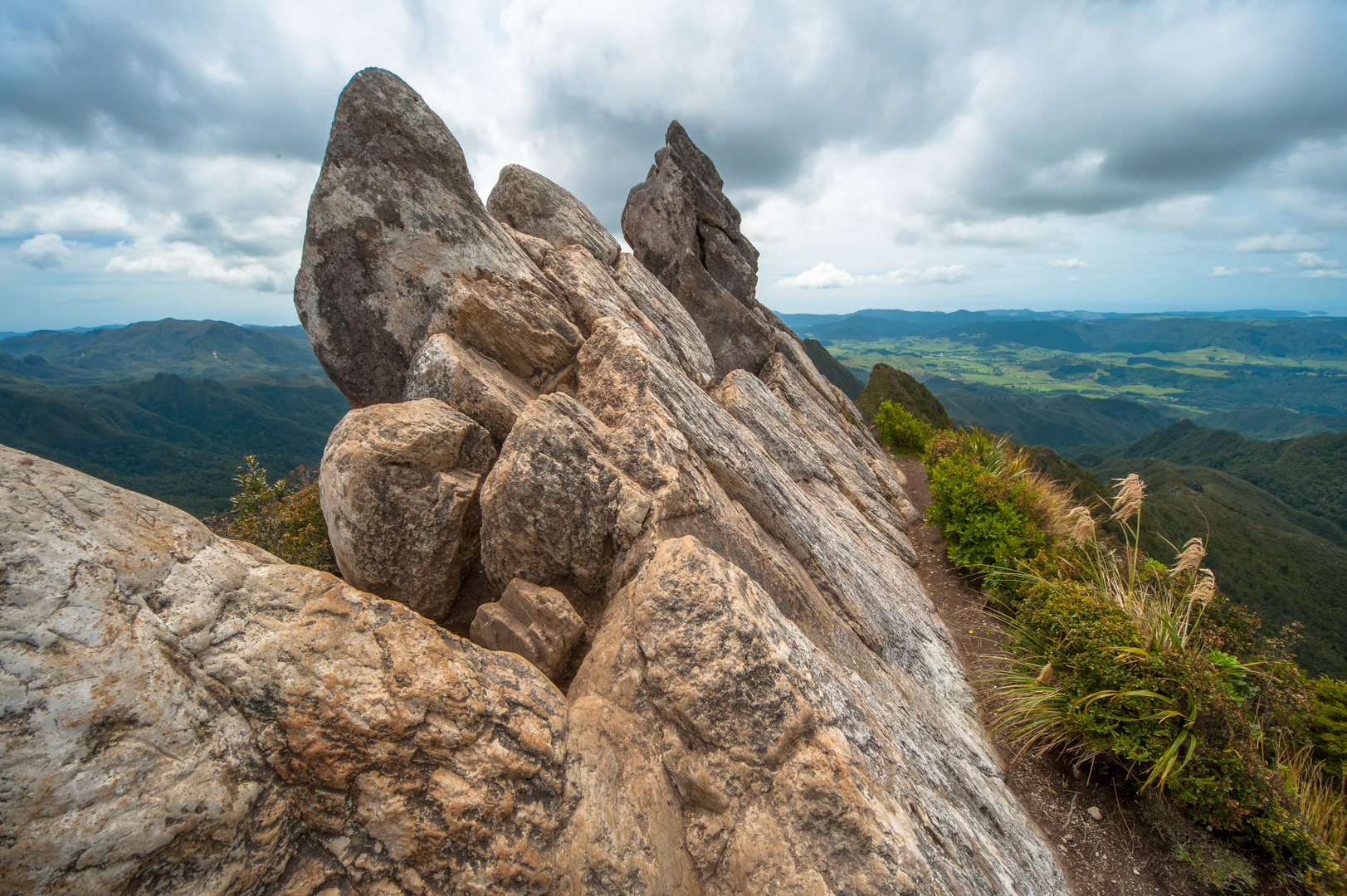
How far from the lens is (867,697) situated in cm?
771

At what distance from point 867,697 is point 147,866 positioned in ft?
25.1

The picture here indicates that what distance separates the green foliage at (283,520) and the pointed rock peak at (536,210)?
9652 mm

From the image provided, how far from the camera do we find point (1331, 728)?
31.3 feet

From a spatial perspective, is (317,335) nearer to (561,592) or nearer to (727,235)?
(561,592)

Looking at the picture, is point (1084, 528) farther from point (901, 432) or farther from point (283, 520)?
point (283, 520)

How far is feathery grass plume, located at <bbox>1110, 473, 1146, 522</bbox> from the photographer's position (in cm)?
1073

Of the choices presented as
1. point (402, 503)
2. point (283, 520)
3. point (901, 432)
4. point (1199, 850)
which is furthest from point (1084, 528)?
point (283, 520)

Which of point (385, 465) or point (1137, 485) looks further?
point (1137, 485)

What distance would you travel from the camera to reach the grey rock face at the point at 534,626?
267 inches

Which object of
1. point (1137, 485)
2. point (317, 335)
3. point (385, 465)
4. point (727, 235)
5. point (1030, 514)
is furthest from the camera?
point (727, 235)

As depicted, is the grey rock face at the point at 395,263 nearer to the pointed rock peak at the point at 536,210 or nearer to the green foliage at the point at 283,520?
the green foliage at the point at 283,520

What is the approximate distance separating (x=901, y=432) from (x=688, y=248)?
53.3ft

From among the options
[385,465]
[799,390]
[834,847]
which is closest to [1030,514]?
[799,390]

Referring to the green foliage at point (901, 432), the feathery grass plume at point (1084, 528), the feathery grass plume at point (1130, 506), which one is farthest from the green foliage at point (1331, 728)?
the green foliage at point (901, 432)
